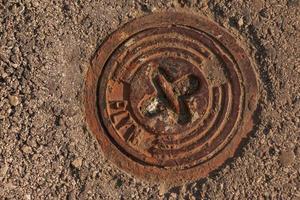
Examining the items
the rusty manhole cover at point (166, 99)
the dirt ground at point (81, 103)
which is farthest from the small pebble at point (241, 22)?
the rusty manhole cover at point (166, 99)

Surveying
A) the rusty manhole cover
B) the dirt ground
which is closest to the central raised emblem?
the rusty manhole cover

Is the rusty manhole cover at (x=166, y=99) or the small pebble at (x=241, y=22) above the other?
the small pebble at (x=241, y=22)

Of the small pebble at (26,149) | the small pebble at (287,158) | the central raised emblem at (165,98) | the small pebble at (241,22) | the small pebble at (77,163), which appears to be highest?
the small pebble at (241,22)

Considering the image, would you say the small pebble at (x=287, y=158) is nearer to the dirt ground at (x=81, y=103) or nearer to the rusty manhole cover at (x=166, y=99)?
the dirt ground at (x=81, y=103)

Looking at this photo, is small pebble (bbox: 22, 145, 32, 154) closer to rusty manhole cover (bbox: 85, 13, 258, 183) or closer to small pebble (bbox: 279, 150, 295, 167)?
rusty manhole cover (bbox: 85, 13, 258, 183)

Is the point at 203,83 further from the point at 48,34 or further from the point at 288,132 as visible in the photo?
the point at 48,34

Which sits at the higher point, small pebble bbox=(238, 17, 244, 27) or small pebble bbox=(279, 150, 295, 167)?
small pebble bbox=(238, 17, 244, 27)

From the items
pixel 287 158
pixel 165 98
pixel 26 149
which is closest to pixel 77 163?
pixel 26 149

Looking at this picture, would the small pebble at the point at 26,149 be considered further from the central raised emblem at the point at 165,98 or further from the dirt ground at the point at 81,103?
the central raised emblem at the point at 165,98
